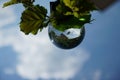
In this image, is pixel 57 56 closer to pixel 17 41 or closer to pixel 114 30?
pixel 17 41

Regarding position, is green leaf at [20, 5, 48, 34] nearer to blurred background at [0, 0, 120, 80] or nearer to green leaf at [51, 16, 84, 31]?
green leaf at [51, 16, 84, 31]

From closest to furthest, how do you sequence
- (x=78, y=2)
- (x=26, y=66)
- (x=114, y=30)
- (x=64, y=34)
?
(x=78, y=2), (x=64, y=34), (x=26, y=66), (x=114, y=30)

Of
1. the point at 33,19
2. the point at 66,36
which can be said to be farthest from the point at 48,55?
the point at 33,19

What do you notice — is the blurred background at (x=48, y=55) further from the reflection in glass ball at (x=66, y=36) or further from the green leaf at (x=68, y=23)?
the green leaf at (x=68, y=23)

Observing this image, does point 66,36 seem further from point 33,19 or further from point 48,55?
point 48,55

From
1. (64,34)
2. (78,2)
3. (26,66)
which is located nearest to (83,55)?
(26,66)

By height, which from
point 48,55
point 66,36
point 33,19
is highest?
point 33,19
